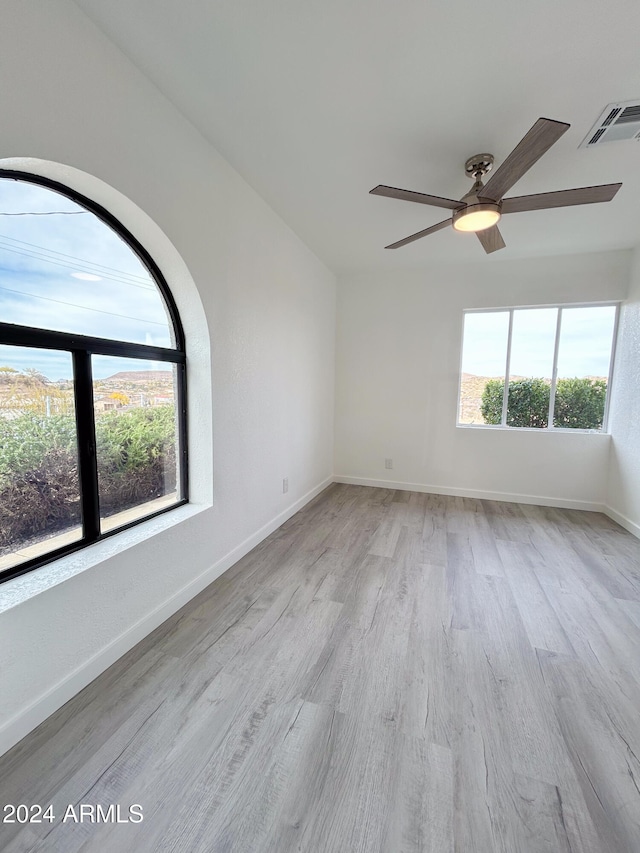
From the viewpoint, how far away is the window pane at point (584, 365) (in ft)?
12.5

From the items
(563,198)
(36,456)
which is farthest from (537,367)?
(36,456)

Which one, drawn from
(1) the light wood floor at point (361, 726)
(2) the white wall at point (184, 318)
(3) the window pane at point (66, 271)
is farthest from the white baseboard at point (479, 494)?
(3) the window pane at point (66, 271)

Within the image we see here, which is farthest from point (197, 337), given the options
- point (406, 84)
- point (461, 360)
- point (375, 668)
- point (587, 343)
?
point (587, 343)

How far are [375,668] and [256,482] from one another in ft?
5.26

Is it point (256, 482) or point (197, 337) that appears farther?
point (256, 482)

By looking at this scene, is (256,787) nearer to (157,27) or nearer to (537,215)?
(157,27)

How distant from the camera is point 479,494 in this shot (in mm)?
4254

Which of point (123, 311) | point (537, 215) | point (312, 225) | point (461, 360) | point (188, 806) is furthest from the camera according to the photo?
point (461, 360)

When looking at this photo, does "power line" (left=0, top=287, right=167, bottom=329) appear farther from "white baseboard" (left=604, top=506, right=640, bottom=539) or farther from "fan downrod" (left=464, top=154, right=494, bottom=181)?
"white baseboard" (left=604, top=506, right=640, bottom=539)

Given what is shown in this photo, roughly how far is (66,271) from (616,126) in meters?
2.93

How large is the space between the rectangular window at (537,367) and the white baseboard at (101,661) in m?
3.31

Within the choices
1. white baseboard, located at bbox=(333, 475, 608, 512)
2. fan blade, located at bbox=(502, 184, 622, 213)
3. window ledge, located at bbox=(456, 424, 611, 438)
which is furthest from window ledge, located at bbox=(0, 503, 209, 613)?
window ledge, located at bbox=(456, 424, 611, 438)

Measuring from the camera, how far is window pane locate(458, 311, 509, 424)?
411 cm

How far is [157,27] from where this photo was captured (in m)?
1.45
